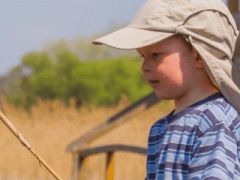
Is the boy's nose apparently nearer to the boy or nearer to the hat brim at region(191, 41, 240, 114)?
the boy

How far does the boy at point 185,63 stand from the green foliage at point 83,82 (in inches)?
493

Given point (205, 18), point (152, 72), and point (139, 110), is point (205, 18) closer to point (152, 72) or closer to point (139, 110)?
point (152, 72)

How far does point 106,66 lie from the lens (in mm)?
15719

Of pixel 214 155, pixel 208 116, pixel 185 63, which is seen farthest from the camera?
pixel 185 63

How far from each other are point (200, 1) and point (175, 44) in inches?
6.3

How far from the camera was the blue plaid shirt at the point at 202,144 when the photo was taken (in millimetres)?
1605

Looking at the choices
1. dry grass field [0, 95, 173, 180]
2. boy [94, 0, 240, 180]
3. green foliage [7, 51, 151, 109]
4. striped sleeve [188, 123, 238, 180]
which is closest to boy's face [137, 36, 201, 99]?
boy [94, 0, 240, 180]

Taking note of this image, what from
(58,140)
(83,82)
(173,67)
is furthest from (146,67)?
(83,82)

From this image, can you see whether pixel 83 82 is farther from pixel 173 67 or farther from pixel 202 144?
pixel 202 144

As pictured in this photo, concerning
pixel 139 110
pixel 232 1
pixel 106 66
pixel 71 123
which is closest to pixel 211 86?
pixel 232 1

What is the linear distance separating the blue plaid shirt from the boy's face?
0.24 ft

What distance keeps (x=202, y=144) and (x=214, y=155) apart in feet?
0.19

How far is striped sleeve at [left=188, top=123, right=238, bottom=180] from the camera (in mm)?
1587

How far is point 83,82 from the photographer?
14.9m
